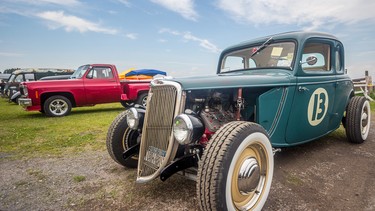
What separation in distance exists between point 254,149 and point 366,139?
365 centimetres

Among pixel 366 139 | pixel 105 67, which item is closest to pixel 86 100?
pixel 105 67

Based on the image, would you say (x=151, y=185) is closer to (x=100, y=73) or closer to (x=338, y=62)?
(x=338, y=62)

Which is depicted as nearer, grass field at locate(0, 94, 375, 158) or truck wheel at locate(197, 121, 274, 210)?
truck wheel at locate(197, 121, 274, 210)

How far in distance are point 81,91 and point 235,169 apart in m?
7.74

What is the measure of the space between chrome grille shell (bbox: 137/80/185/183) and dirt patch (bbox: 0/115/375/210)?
1.11 feet

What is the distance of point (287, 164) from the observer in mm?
3414

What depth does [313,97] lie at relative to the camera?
11.1 ft

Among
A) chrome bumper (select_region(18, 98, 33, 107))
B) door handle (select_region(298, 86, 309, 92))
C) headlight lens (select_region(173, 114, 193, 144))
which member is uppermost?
door handle (select_region(298, 86, 309, 92))

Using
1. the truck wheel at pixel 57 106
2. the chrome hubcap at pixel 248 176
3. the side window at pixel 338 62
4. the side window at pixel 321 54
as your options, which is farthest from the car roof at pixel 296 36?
the truck wheel at pixel 57 106

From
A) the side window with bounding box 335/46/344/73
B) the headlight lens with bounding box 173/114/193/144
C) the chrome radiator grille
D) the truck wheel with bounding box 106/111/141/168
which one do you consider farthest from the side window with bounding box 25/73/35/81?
the side window with bounding box 335/46/344/73

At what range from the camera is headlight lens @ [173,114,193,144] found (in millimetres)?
2086

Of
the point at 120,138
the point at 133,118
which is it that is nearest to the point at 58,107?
the point at 120,138

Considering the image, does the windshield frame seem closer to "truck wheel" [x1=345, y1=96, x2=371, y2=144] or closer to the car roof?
the car roof

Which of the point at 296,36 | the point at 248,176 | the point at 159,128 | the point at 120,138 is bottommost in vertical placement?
the point at 248,176
